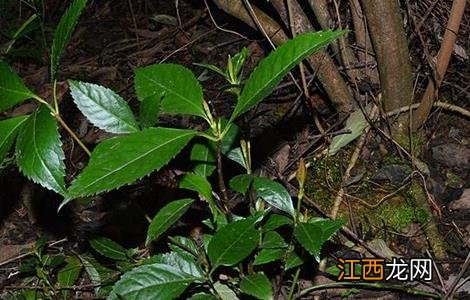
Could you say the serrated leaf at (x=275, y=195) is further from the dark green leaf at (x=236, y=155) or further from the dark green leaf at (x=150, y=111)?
the dark green leaf at (x=150, y=111)

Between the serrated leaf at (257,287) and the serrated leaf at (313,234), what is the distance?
0.11 meters

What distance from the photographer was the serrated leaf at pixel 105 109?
1.08 meters

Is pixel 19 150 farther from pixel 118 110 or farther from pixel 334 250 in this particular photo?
pixel 334 250

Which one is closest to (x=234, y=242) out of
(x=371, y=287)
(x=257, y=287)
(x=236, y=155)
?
(x=257, y=287)

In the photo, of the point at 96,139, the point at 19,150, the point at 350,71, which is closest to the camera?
the point at 19,150

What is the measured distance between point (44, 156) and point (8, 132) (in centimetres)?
9

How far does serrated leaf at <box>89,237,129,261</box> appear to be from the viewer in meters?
1.57

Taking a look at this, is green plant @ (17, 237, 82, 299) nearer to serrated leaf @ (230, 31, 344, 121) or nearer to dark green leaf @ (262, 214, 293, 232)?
dark green leaf @ (262, 214, 293, 232)

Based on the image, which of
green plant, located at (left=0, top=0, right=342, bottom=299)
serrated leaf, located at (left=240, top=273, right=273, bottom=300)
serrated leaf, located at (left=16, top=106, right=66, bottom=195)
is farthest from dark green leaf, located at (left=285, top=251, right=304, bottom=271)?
serrated leaf, located at (left=16, top=106, right=66, bottom=195)

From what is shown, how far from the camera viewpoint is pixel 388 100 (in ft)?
6.05

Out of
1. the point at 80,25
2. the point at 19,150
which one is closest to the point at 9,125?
the point at 19,150

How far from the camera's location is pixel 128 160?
87 cm

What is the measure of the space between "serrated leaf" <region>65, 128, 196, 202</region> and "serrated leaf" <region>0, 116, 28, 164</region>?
0.19m

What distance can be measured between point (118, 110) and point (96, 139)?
1233 millimetres
